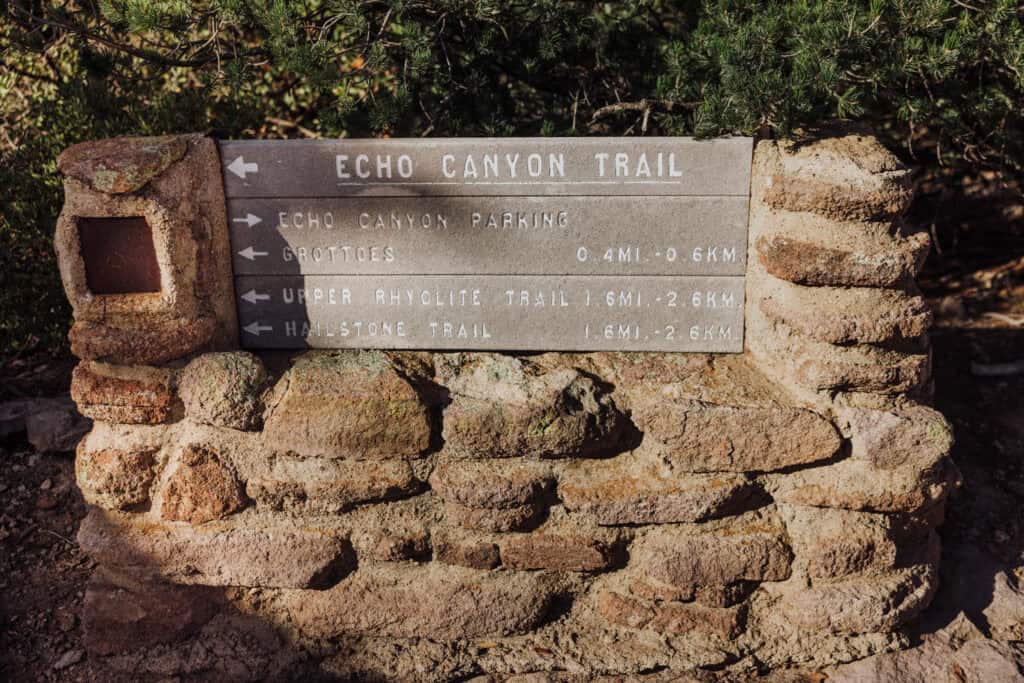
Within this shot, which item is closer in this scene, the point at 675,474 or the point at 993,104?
the point at 675,474

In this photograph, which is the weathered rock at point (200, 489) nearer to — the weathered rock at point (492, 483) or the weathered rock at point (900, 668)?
the weathered rock at point (492, 483)

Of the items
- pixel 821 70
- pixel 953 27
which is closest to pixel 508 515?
pixel 821 70

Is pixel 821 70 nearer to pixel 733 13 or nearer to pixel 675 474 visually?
pixel 733 13

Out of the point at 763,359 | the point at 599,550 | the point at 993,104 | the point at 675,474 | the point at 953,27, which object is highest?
the point at 953,27

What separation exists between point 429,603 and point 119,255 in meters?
1.33

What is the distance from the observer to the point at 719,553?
8.34ft

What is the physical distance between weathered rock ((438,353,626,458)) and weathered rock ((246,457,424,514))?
0.18 meters

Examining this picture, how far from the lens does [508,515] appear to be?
8.43ft

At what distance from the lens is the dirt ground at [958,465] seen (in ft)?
9.26

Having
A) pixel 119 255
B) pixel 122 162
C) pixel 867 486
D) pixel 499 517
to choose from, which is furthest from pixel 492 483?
pixel 122 162

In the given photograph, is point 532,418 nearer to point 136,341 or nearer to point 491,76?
point 136,341

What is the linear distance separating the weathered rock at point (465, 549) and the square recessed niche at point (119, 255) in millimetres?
1092

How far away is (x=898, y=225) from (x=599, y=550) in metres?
1.23

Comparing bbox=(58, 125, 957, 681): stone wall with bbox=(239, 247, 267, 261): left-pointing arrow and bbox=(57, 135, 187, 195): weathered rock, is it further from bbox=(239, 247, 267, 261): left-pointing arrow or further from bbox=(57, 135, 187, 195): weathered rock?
bbox=(239, 247, 267, 261): left-pointing arrow
